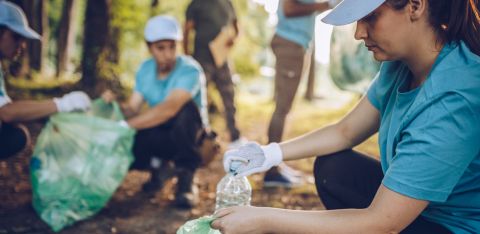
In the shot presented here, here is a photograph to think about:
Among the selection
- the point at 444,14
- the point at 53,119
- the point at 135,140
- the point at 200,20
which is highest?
the point at 444,14

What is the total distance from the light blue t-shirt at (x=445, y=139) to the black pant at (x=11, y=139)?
2.21 meters

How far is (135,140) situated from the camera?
10.0 ft

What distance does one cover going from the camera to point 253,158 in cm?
194

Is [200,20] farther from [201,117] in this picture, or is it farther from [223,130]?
[201,117]

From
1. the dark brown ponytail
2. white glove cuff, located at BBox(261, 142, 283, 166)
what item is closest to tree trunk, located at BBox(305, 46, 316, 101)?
white glove cuff, located at BBox(261, 142, 283, 166)

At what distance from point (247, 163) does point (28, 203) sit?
1714 mm

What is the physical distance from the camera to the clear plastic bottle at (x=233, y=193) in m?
2.52

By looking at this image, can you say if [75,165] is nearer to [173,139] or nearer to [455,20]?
[173,139]

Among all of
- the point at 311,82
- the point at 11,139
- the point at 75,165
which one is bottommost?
the point at 311,82

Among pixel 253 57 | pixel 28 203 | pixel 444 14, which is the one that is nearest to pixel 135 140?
pixel 28 203

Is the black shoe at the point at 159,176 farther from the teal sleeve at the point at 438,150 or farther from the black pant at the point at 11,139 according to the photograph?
the teal sleeve at the point at 438,150

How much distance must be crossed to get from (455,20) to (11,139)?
2.41 metres

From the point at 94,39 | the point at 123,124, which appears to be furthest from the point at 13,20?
the point at 94,39

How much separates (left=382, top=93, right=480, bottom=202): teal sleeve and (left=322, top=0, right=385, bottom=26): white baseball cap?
30cm
